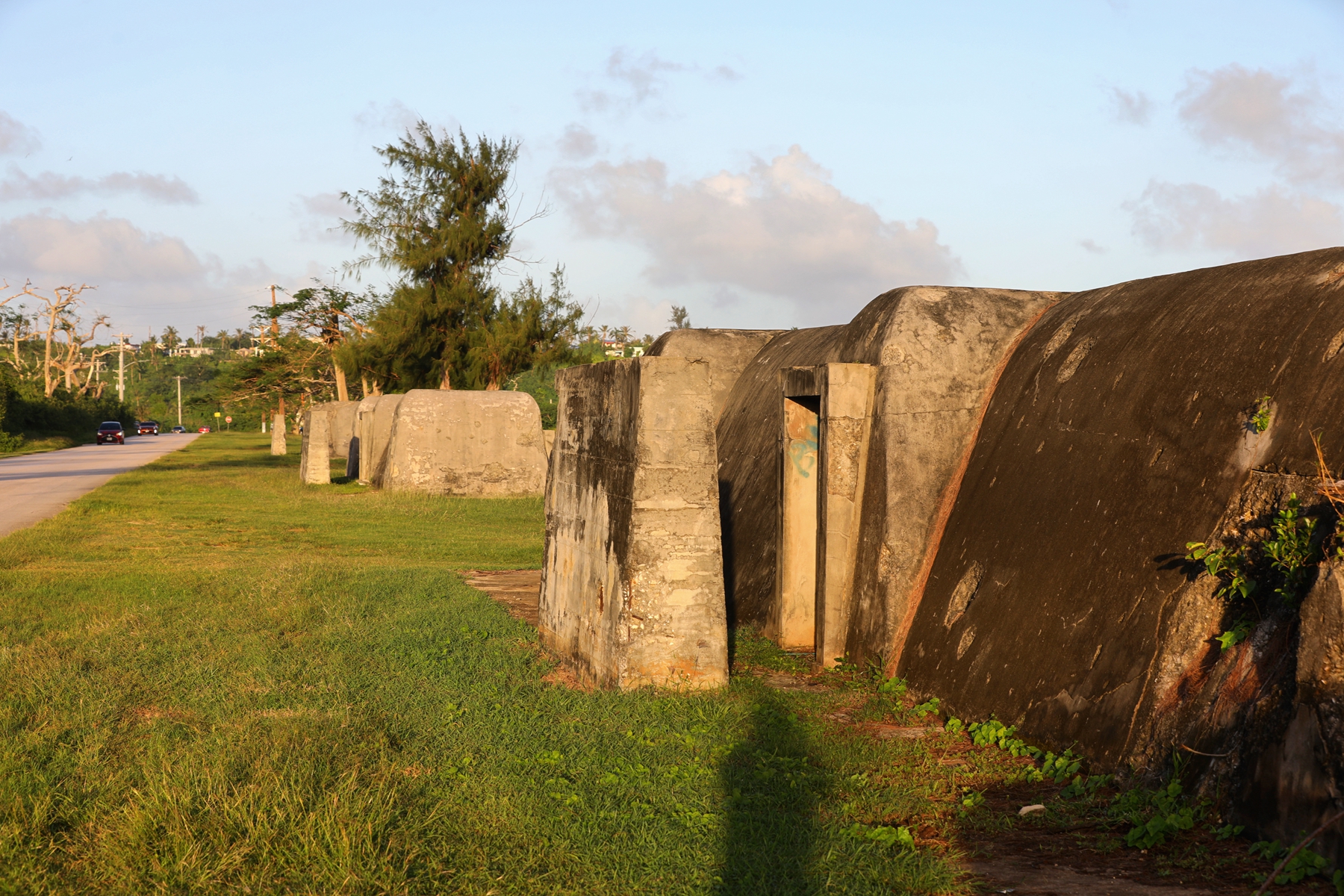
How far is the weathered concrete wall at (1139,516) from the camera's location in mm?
4078

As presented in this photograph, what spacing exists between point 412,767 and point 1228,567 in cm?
361

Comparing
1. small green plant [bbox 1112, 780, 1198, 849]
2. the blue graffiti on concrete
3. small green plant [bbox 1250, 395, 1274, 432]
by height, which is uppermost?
small green plant [bbox 1250, 395, 1274, 432]

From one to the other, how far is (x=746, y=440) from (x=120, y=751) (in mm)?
5688

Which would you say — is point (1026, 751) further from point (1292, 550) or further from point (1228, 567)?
point (1292, 550)

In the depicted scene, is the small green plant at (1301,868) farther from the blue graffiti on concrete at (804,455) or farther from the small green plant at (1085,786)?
the blue graffiti on concrete at (804,455)

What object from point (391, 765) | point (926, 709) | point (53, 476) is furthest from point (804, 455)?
point (53, 476)

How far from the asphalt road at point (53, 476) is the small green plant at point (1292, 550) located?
1400 cm

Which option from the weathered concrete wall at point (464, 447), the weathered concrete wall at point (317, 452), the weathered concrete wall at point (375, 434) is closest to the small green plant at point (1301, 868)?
the weathered concrete wall at point (464, 447)

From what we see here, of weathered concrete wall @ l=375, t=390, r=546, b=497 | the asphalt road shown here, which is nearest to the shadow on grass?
the asphalt road

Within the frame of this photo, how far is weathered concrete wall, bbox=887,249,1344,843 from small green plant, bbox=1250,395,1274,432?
0.03 m

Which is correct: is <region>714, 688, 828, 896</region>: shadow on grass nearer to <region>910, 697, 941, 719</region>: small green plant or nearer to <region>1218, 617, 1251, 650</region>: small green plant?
<region>910, 697, 941, 719</region>: small green plant

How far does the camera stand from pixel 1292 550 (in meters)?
3.80

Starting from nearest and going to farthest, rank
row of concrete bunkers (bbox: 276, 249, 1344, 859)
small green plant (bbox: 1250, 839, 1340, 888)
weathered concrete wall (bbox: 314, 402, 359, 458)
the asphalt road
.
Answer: small green plant (bbox: 1250, 839, 1340, 888), row of concrete bunkers (bbox: 276, 249, 1344, 859), the asphalt road, weathered concrete wall (bbox: 314, 402, 359, 458)

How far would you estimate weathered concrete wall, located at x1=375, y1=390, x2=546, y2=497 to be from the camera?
1917 centimetres
